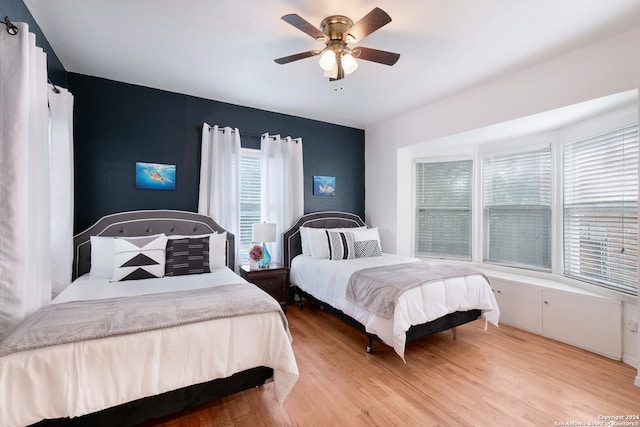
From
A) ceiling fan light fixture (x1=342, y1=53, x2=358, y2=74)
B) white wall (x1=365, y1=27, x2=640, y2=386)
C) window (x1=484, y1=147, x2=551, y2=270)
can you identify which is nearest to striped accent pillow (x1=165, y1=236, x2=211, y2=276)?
ceiling fan light fixture (x1=342, y1=53, x2=358, y2=74)

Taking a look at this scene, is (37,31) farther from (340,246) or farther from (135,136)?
(340,246)

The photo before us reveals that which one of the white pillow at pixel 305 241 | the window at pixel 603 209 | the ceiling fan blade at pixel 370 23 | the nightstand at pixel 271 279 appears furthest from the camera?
the white pillow at pixel 305 241

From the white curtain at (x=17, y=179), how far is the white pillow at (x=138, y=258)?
2.49ft

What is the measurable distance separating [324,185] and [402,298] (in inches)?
103

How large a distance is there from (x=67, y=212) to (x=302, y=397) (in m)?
2.54

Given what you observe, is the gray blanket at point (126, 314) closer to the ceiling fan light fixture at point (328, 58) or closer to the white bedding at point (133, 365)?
the white bedding at point (133, 365)

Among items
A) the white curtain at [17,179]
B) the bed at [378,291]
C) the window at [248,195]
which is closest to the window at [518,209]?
the bed at [378,291]

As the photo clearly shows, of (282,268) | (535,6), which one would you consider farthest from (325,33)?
(282,268)

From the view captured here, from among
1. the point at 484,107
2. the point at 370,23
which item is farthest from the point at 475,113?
the point at 370,23

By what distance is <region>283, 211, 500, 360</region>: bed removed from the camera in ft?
7.80

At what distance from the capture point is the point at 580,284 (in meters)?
3.01

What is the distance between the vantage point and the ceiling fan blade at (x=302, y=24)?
68.9 inches

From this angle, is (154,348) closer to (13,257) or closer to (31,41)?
(13,257)

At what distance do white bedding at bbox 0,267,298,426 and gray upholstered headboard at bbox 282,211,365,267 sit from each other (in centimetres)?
224
